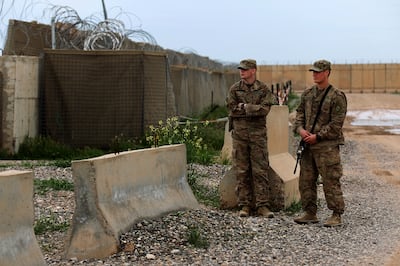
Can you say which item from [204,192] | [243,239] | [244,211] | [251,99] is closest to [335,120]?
[251,99]

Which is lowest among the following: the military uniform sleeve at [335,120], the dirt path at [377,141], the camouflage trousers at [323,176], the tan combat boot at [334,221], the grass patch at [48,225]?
the dirt path at [377,141]

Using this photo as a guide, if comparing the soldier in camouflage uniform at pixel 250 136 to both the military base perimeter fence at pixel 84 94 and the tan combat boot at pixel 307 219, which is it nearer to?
the tan combat boot at pixel 307 219

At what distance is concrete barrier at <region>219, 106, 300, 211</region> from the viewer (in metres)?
8.69

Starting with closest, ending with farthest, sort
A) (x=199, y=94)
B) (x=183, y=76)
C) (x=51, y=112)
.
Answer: (x=51, y=112)
(x=183, y=76)
(x=199, y=94)

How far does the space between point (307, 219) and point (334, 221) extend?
0.31m

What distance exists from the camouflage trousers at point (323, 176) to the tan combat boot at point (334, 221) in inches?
2.4

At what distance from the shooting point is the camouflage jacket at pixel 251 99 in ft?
26.9

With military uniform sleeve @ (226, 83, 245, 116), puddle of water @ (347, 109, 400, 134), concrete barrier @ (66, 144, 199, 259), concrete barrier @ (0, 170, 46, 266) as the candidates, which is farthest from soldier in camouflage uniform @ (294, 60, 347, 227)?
puddle of water @ (347, 109, 400, 134)

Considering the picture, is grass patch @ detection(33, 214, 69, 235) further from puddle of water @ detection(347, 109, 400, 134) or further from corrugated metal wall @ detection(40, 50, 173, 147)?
puddle of water @ detection(347, 109, 400, 134)

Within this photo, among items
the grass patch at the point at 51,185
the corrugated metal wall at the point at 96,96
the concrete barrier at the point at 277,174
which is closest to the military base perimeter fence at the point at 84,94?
the corrugated metal wall at the point at 96,96

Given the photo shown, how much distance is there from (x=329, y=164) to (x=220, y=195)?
1.58 meters

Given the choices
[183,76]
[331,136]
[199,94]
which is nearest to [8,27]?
[183,76]

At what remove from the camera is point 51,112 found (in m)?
13.4

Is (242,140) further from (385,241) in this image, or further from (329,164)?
(385,241)
